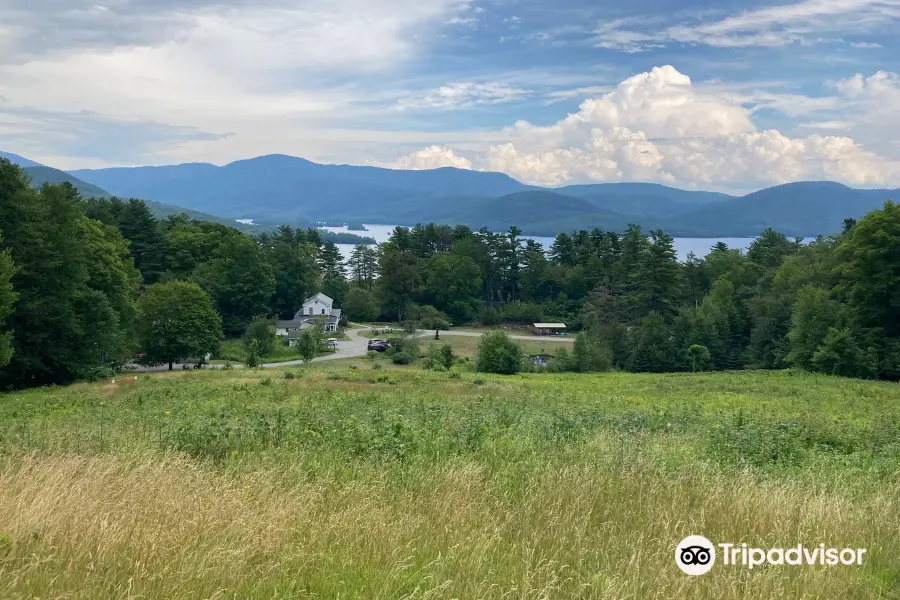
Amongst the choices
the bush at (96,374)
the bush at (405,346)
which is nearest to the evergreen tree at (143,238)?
the bush at (405,346)

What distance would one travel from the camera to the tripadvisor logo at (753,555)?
4496mm

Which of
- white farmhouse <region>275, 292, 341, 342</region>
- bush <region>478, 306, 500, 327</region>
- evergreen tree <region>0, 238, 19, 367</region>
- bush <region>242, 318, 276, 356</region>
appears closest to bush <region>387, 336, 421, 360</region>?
bush <region>242, 318, 276, 356</region>

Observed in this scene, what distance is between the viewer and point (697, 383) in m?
27.0

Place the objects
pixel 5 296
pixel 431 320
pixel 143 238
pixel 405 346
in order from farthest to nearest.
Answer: pixel 431 320
pixel 143 238
pixel 405 346
pixel 5 296

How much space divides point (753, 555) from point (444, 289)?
85.0 metres

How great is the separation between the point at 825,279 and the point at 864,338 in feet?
54.1

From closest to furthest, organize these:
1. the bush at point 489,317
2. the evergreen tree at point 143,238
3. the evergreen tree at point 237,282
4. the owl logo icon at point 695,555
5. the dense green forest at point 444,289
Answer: the owl logo icon at point 695,555 → the dense green forest at point 444,289 → the evergreen tree at point 143,238 → the evergreen tree at point 237,282 → the bush at point 489,317

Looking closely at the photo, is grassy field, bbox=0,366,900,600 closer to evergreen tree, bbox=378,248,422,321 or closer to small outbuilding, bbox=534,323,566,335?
small outbuilding, bbox=534,323,566,335

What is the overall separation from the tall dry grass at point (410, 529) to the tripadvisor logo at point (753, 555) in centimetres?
9

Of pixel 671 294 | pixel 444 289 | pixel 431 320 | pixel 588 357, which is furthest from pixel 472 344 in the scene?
pixel 671 294

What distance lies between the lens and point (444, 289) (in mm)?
89500

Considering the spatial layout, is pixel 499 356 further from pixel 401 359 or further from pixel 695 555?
pixel 695 555

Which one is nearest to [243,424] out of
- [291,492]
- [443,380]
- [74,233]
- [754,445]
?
[291,492]

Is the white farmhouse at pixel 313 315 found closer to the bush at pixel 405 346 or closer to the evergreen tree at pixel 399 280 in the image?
the evergreen tree at pixel 399 280
